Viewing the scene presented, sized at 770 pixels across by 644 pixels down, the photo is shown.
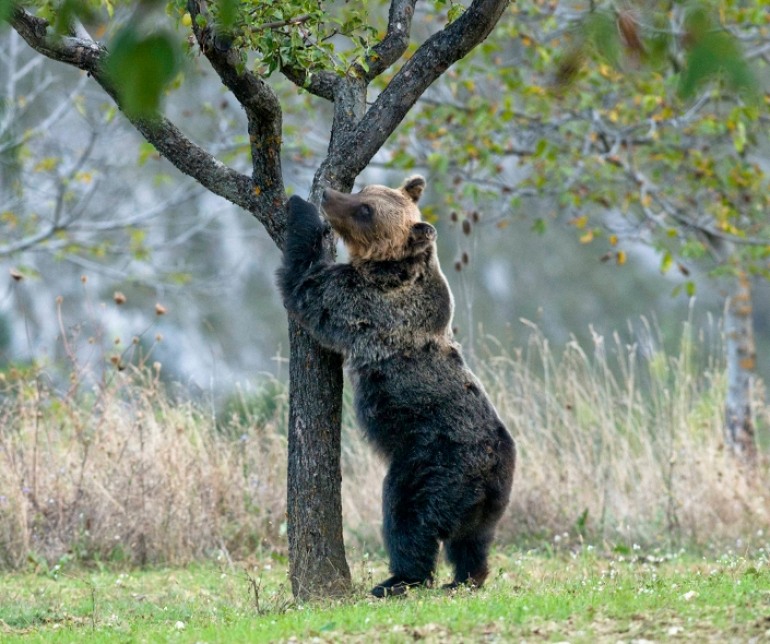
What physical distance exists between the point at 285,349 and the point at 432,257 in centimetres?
2209

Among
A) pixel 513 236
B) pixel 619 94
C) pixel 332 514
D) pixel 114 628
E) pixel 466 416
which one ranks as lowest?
pixel 114 628

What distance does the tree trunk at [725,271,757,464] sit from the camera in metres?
10.6

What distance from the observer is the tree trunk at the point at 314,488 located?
5770mm

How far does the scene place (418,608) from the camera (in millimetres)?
4945

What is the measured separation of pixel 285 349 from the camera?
92.5ft

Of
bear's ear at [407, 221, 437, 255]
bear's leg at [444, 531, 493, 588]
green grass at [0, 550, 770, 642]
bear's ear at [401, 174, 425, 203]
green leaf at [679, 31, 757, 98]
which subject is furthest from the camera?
bear's ear at [401, 174, 425, 203]

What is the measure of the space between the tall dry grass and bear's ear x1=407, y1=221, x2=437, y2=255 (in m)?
2.90

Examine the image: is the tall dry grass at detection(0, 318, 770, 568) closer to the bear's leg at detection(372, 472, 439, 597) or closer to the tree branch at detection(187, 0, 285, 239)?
the bear's leg at detection(372, 472, 439, 597)

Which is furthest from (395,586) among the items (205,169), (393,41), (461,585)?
(393,41)

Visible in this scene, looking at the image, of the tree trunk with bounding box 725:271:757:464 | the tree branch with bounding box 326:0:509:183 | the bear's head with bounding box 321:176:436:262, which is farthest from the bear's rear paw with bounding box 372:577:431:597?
the tree trunk with bounding box 725:271:757:464

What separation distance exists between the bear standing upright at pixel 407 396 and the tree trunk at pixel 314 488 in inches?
7.9

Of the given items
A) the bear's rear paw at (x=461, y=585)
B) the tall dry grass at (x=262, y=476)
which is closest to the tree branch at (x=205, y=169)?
the bear's rear paw at (x=461, y=585)

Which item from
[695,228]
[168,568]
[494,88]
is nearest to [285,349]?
[494,88]

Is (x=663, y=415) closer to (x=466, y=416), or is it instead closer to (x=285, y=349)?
(x=466, y=416)
